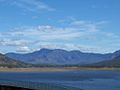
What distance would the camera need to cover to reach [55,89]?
92.9 m

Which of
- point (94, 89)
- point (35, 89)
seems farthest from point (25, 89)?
point (94, 89)

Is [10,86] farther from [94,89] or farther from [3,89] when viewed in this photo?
[94,89]

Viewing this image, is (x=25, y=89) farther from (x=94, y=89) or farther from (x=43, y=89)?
(x=94, y=89)

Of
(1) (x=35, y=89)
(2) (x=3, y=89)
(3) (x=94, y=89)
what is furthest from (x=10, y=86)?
(3) (x=94, y=89)

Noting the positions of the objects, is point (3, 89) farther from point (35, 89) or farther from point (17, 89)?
point (35, 89)

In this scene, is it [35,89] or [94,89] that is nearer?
[35,89]

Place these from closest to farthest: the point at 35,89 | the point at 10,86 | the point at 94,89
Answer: the point at 35,89 → the point at 10,86 → the point at 94,89

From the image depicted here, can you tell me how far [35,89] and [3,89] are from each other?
10.9 metres

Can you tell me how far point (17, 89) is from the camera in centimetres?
9288

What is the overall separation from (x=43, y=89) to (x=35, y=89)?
96.2 inches

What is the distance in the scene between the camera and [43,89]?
89812mm

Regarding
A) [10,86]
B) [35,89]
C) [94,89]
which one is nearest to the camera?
[35,89]

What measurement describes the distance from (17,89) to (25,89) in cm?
341

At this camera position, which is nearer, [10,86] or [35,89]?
[35,89]
